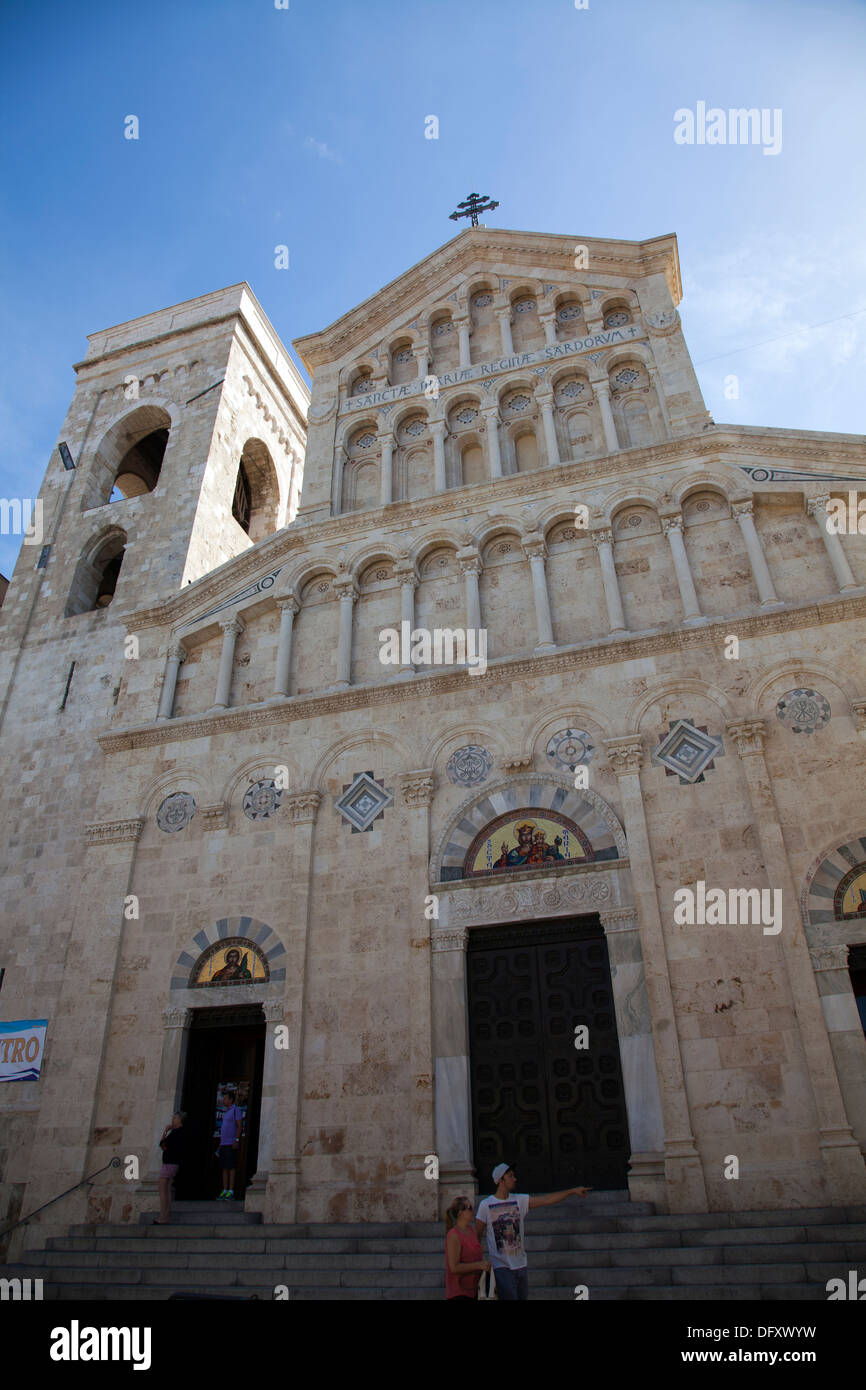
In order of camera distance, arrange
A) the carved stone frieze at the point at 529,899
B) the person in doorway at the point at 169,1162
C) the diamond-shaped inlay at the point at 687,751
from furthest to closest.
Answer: the diamond-shaped inlay at the point at 687,751, the carved stone frieze at the point at 529,899, the person in doorway at the point at 169,1162

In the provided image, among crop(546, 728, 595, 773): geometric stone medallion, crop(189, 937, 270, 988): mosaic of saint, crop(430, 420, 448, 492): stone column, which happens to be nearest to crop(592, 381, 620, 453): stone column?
crop(430, 420, 448, 492): stone column

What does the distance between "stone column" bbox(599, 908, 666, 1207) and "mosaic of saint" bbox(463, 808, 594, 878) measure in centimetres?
99

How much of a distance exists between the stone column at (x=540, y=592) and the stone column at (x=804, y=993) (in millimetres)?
3169

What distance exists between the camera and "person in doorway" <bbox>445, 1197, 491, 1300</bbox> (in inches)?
256

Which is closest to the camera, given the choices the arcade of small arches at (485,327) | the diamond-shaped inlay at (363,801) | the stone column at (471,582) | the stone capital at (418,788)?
the stone capital at (418,788)

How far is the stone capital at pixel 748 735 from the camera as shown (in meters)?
12.4

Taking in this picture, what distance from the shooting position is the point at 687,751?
1289cm

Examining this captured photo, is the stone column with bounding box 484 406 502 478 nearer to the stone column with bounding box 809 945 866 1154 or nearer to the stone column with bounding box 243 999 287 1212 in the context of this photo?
the stone column with bounding box 809 945 866 1154

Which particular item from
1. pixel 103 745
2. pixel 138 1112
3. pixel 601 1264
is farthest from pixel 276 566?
pixel 601 1264

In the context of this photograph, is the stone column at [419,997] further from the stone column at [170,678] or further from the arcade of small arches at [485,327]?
the arcade of small arches at [485,327]

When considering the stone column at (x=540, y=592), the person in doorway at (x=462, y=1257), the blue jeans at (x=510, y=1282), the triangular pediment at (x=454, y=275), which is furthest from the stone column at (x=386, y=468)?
the blue jeans at (x=510, y=1282)

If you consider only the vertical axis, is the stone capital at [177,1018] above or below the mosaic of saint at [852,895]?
below

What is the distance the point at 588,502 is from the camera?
51.2ft

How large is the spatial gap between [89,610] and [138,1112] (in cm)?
1212
